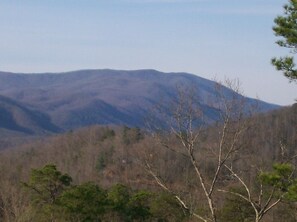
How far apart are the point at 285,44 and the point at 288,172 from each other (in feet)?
9.01

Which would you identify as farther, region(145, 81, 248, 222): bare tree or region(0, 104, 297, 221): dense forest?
region(0, 104, 297, 221): dense forest

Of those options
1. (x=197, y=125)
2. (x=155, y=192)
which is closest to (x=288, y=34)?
(x=197, y=125)

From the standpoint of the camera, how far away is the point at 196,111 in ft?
35.1

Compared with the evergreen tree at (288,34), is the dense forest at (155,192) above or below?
below

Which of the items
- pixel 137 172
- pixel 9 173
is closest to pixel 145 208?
pixel 9 173

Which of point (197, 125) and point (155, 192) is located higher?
point (197, 125)

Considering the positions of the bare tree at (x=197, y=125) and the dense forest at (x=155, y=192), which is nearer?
the bare tree at (x=197, y=125)

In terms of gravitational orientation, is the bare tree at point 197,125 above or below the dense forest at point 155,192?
above

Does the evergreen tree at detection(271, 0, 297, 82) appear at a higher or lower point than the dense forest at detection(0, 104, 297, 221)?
higher

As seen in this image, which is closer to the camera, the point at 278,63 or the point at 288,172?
the point at 288,172

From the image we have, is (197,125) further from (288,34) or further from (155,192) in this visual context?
(155,192)

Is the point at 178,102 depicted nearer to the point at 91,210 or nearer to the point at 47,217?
the point at 47,217

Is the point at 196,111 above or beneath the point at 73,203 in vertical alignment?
above

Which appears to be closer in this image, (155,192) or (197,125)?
(197,125)
